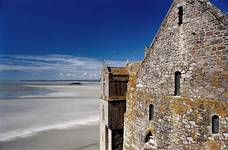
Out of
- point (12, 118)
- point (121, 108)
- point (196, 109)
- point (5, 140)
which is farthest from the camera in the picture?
point (12, 118)

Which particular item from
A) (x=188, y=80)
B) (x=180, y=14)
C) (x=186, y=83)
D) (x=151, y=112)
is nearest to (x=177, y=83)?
(x=186, y=83)

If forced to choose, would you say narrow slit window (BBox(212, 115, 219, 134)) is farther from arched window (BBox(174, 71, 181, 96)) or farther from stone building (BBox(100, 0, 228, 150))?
arched window (BBox(174, 71, 181, 96))

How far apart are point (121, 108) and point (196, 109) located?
9682mm

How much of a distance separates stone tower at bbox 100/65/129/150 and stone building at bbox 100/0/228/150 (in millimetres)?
5919

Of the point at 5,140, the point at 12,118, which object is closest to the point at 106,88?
the point at 5,140

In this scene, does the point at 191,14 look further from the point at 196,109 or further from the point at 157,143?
the point at 157,143

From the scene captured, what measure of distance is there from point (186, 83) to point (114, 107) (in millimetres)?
9202

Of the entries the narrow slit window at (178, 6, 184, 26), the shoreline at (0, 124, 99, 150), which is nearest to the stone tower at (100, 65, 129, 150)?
the shoreline at (0, 124, 99, 150)

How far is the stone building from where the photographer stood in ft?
25.0

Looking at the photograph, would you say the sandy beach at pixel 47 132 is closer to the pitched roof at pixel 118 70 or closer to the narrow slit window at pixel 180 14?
the pitched roof at pixel 118 70

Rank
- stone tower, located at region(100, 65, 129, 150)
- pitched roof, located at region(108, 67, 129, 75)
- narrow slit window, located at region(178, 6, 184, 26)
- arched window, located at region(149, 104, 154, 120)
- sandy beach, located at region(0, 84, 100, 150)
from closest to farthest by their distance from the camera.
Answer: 1. narrow slit window, located at region(178, 6, 184, 26)
2. arched window, located at region(149, 104, 154, 120)
3. stone tower, located at region(100, 65, 129, 150)
4. pitched roof, located at region(108, 67, 129, 75)
5. sandy beach, located at region(0, 84, 100, 150)

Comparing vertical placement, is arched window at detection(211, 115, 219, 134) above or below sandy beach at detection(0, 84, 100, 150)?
above

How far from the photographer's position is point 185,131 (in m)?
8.74

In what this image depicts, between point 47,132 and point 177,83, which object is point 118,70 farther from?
point 47,132
